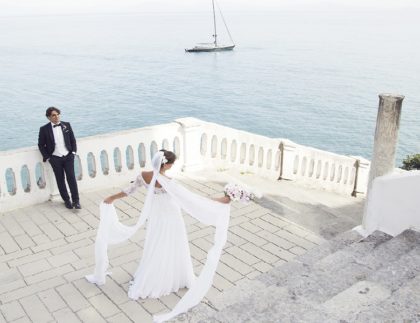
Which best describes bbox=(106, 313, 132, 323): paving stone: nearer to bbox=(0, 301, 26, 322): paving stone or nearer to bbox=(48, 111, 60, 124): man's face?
bbox=(0, 301, 26, 322): paving stone

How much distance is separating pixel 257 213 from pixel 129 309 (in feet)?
11.2

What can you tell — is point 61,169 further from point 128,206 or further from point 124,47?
point 124,47

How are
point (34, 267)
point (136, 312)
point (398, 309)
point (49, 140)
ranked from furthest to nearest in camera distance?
point (49, 140)
point (34, 267)
point (136, 312)
point (398, 309)

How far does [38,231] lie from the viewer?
7398mm

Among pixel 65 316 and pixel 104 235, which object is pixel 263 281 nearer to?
pixel 104 235

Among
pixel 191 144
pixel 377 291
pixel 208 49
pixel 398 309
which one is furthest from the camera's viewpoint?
pixel 208 49

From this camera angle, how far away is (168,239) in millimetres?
5492

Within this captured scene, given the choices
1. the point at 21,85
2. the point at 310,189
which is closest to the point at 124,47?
the point at 21,85

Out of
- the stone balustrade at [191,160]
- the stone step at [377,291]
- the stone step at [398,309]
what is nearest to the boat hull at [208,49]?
the stone balustrade at [191,160]

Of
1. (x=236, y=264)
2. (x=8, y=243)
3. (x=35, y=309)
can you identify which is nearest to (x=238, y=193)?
(x=236, y=264)

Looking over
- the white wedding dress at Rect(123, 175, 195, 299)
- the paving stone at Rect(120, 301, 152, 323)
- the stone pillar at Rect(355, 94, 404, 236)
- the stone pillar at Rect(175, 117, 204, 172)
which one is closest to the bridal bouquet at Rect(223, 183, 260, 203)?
the white wedding dress at Rect(123, 175, 195, 299)

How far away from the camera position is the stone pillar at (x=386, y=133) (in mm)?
6109

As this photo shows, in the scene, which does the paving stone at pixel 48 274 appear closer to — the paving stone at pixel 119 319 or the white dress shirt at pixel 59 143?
the paving stone at pixel 119 319

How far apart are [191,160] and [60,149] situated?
313 cm
